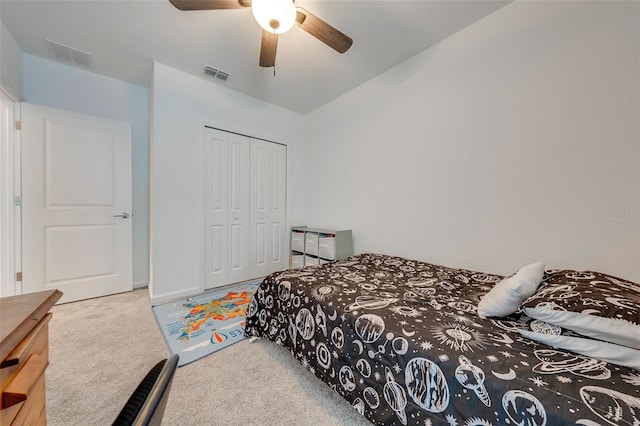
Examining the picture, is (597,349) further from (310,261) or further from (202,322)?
(310,261)

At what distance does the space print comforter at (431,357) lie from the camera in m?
0.69

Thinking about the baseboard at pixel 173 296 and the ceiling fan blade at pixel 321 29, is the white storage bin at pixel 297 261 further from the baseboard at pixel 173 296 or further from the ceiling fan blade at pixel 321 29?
the ceiling fan blade at pixel 321 29

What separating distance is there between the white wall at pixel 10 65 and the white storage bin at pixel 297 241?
312 centimetres

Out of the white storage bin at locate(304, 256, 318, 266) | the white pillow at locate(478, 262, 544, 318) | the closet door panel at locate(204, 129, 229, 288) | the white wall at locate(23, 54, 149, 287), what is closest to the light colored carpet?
the white pillow at locate(478, 262, 544, 318)

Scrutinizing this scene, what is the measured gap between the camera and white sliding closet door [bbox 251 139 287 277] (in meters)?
3.28

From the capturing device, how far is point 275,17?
1.44 metres

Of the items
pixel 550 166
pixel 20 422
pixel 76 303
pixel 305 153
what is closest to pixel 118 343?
pixel 76 303

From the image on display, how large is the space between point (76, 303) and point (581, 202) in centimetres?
453

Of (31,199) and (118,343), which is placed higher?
(31,199)

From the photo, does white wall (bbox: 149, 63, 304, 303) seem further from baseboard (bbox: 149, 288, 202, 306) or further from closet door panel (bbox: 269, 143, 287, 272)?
closet door panel (bbox: 269, 143, 287, 272)

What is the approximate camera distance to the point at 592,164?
1.47 metres

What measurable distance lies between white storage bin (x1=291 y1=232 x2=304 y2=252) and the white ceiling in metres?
2.05

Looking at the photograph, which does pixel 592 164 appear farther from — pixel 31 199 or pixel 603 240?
pixel 31 199

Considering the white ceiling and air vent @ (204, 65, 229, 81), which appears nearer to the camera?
the white ceiling
